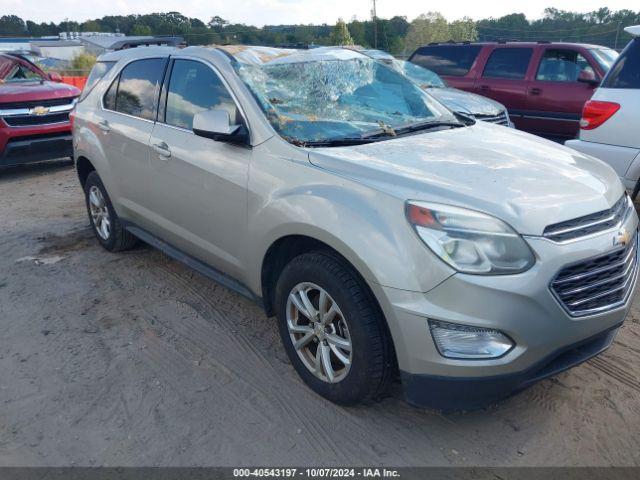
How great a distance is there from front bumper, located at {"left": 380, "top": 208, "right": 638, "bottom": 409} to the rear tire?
3304 mm

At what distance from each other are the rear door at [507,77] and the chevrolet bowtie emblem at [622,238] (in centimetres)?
693

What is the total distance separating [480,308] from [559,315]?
364 mm

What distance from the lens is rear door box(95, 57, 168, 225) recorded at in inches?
166

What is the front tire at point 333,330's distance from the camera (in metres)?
2.63

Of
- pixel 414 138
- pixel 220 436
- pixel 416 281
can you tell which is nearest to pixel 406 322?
pixel 416 281

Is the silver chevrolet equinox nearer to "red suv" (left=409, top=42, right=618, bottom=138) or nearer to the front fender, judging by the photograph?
the front fender

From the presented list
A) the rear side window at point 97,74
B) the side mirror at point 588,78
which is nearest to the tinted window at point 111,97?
the rear side window at point 97,74

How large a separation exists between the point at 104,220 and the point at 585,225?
419 cm

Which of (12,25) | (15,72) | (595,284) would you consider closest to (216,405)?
(595,284)

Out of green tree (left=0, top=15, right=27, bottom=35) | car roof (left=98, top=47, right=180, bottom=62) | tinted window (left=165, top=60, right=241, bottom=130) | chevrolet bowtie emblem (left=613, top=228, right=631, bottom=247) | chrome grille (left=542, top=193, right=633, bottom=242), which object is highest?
car roof (left=98, top=47, right=180, bottom=62)

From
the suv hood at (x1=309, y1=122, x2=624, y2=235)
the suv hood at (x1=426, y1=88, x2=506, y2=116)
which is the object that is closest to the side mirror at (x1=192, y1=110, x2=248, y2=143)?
the suv hood at (x1=309, y1=122, x2=624, y2=235)

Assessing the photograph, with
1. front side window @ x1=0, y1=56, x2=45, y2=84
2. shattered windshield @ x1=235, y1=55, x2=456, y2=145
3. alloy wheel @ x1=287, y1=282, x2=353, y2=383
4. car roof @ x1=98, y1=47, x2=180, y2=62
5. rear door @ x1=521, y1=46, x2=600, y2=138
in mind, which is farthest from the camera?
front side window @ x1=0, y1=56, x2=45, y2=84

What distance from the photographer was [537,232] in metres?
2.39

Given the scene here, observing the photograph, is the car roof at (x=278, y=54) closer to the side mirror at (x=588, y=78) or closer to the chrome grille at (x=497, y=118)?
the chrome grille at (x=497, y=118)
